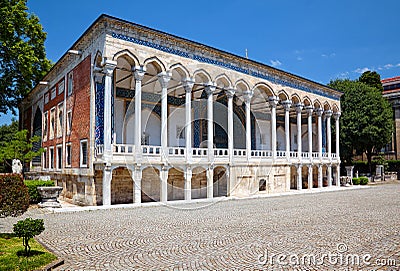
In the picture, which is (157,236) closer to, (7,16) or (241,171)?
(241,171)

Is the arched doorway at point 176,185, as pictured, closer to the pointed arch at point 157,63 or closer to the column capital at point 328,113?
the pointed arch at point 157,63

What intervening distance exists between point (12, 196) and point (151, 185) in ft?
Answer: 35.1

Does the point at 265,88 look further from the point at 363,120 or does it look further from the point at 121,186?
the point at 363,120

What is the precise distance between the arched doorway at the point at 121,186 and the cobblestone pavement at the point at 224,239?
3.91 metres

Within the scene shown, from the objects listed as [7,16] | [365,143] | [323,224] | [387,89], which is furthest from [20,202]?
[387,89]

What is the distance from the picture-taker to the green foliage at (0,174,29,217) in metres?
7.61

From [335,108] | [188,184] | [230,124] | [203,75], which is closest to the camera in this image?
[188,184]

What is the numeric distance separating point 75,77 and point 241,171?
1109cm

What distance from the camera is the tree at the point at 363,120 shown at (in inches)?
1297

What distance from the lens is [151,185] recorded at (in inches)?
717

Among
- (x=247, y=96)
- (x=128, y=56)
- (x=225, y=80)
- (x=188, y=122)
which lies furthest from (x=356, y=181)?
(x=128, y=56)

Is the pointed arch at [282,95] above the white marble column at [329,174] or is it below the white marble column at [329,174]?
above

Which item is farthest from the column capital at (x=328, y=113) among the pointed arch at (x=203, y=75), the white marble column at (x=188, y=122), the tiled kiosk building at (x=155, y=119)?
the white marble column at (x=188, y=122)

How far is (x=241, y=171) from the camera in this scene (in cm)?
2067
